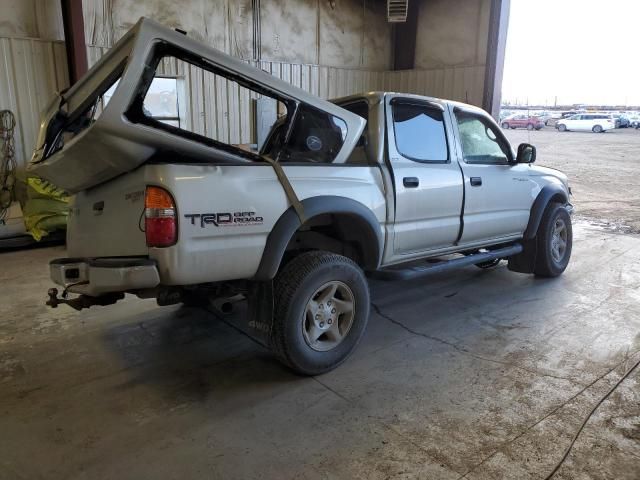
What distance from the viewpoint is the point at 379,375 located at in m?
3.46

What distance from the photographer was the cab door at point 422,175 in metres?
3.96

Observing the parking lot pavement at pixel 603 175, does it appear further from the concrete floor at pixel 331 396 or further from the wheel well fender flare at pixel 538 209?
the concrete floor at pixel 331 396

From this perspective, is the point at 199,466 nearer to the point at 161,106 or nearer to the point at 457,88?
the point at 161,106

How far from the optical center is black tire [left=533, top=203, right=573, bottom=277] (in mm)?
5551

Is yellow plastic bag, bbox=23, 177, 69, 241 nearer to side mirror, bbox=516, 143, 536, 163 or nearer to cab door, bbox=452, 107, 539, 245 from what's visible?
cab door, bbox=452, 107, 539, 245

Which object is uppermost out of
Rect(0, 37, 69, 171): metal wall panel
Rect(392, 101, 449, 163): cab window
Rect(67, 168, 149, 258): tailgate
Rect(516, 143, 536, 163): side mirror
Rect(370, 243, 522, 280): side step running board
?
Rect(0, 37, 69, 171): metal wall panel

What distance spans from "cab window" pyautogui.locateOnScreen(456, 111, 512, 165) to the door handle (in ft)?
2.69

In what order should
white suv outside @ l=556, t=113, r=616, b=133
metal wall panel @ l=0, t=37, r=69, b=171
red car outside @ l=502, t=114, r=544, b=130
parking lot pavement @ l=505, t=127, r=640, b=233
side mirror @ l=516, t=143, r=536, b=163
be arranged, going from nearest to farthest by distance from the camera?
side mirror @ l=516, t=143, r=536, b=163 < metal wall panel @ l=0, t=37, r=69, b=171 < parking lot pavement @ l=505, t=127, r=640, b=233 < white suv outside @ l=556, t=113, r=616, b=133 < red car outside @ l=502, t=114, r=544, b=130

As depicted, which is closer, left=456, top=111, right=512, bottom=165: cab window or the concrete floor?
the concrete floor

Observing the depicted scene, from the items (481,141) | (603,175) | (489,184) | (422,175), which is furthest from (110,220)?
(603,175)

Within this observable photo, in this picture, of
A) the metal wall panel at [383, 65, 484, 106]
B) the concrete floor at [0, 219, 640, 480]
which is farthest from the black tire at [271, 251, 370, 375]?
the metal wall panel at [383, 65, 484, 106]

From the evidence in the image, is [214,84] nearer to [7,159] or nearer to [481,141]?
[7,159]

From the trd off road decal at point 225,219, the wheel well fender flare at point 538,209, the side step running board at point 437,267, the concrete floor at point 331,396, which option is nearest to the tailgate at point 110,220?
the trd off road decal at point 225,219

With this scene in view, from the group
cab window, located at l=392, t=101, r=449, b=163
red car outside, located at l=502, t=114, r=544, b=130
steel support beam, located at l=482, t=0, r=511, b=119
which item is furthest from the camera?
red car outside, located at l=502, t=114, r=544, b=130
